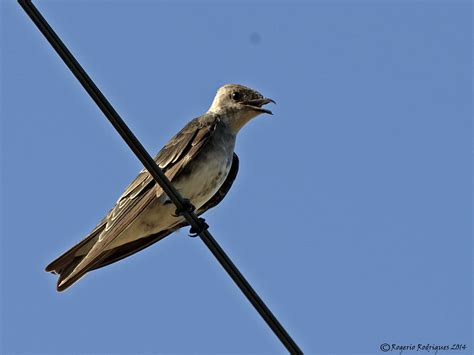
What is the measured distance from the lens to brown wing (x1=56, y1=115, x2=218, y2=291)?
8.36m

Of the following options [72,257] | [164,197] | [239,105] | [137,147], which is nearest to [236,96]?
[239,105]

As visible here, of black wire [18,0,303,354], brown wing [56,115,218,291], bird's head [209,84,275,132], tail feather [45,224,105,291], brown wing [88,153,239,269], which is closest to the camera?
black wire [18,0,303,354]

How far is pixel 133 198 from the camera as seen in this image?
884 centimetres

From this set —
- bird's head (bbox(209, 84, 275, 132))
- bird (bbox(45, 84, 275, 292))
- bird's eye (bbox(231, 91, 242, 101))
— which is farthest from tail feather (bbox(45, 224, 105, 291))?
bird's eye (bbox(231, 91, 242, 101))

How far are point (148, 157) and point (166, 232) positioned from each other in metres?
3.50

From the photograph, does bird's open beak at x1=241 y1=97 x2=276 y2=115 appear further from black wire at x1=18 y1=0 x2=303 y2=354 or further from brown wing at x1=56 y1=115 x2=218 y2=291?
black wire at x1=18 y1=0 x2=303 y2=354

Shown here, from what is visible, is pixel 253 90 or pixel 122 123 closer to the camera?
pixel 122 123

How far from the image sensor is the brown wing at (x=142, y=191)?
8.36 m

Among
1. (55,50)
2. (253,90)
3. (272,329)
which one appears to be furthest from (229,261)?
(253,90)

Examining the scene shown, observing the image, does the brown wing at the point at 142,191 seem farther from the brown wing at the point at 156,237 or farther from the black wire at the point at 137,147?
the black wire at the point at 137,147

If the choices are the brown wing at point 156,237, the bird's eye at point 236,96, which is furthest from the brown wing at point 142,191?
the bird's eye at point 236,96

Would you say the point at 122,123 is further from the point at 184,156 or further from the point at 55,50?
the point at 184,156

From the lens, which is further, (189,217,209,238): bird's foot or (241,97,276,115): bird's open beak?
(241,97,276,115): bird's open beak

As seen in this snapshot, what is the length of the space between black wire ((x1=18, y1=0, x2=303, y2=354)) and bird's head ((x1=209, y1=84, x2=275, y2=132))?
11.1 ft
